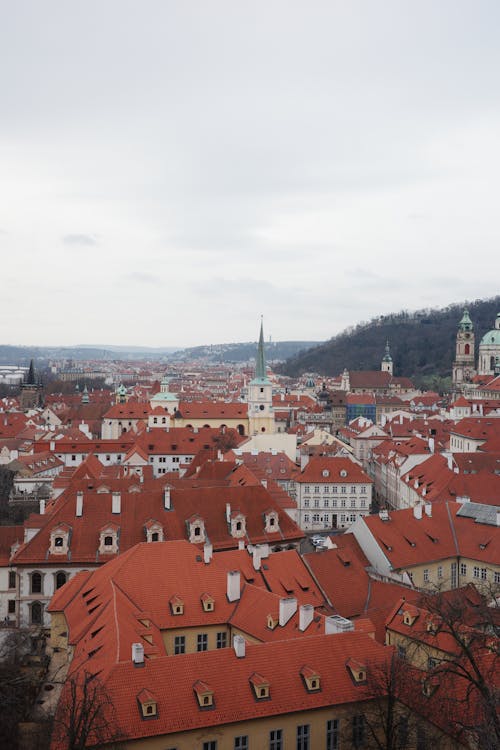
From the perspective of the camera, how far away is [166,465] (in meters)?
89.9

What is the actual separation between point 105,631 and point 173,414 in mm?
86956

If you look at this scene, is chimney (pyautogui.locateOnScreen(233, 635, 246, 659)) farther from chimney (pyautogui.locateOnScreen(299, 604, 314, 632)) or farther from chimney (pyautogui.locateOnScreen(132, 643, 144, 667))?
chimney (pyautogui.locateOnScreen(299, 604, 314, 632))

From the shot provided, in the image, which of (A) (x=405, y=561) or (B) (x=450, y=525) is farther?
(B) (x=450, y=525)

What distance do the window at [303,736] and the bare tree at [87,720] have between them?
5810 millimetres

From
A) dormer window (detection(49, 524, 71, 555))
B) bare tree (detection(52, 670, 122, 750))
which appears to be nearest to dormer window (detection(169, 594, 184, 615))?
bare tree (detection(52, 670, 122, 750))

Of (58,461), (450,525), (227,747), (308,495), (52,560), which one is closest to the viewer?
(227,747)

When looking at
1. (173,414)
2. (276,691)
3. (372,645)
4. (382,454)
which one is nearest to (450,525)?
(372,645)

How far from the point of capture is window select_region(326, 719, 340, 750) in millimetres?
25109

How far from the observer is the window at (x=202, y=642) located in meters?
32.2

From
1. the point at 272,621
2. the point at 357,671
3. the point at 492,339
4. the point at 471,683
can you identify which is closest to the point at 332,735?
the point at 357,671

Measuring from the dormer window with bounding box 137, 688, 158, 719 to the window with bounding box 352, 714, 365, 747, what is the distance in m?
6.32

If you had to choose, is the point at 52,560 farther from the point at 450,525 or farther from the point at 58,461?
the point at 58,461

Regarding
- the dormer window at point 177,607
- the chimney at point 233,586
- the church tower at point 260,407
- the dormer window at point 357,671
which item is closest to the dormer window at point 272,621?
the chimney at point 233,586

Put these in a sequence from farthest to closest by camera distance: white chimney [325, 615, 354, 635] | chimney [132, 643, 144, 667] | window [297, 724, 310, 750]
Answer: white chimney [325, 615, 354, 635]
window [297, 724, 310, 750]
chimney [132, 643, 144, 667]
